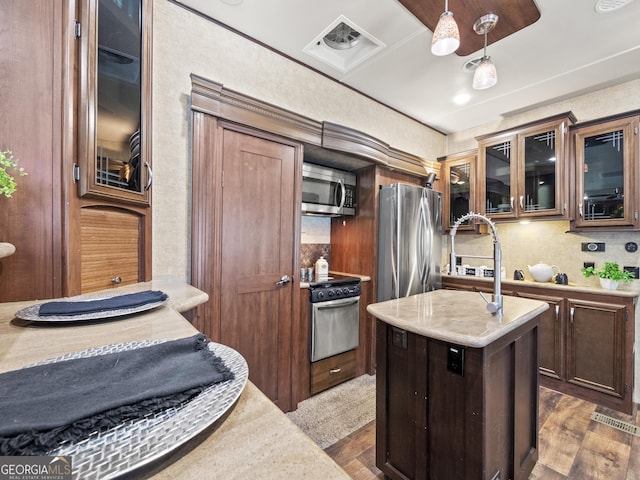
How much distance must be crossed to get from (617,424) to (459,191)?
2597mm

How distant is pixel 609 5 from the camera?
183 centimetres

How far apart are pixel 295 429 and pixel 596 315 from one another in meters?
3.21

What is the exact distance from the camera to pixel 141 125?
1.50 metres

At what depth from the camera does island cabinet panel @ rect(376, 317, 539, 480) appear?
1.25 meters

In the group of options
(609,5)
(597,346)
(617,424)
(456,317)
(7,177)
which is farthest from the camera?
(597,346)

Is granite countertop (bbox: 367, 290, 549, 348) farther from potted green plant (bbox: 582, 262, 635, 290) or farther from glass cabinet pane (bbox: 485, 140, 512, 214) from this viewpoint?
glass cabinet pane (bbox: 485, 140, 512, 214)

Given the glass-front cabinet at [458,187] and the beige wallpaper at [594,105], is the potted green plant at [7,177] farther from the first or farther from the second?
the beige wallpaper at [594,105]

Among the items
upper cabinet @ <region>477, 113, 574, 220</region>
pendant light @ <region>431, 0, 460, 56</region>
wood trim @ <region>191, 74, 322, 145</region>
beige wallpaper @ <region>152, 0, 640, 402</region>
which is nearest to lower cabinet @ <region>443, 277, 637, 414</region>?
beige wallpaper @ <region>152, 0, 640, 402</region>

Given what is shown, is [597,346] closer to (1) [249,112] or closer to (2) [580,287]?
(2) [580,287]

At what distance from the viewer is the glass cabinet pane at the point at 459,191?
11.7 ft

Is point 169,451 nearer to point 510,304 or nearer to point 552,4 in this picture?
point 510,304

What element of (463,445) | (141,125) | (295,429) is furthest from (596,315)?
(141,125)

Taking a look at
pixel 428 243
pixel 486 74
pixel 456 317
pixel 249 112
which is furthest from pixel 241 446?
pixel 428 243

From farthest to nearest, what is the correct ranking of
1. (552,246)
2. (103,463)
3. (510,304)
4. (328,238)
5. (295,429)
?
(328,238), (552,246), (510,304), (295,429), (103,463)
